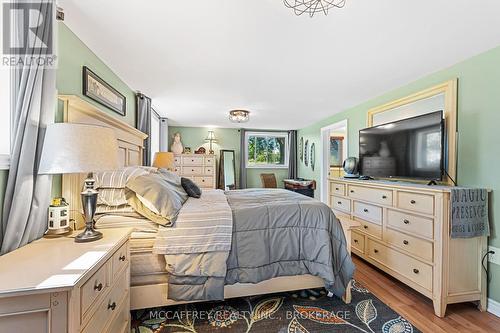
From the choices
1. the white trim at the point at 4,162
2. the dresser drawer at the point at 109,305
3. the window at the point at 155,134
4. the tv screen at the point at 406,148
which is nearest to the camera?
the dresser drawer at the point at 109,305

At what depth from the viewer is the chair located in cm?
651

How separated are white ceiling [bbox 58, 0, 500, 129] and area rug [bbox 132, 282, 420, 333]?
2225mm

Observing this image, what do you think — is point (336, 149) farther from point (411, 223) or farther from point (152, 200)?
point (152, 200)

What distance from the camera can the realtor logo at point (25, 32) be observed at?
1236 mm

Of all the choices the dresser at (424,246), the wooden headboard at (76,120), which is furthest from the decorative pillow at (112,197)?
the dresser at (424,246)

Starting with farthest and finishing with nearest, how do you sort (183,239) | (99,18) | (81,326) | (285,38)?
(285,38) < (183,239) < (99,18) < (81,326)

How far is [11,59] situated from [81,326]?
1.37 meters

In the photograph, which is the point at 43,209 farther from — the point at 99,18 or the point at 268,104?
the point at 268,104

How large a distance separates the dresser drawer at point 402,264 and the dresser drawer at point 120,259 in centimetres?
242

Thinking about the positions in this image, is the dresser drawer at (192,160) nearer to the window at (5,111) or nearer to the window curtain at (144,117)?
the window curtain at (144,117)

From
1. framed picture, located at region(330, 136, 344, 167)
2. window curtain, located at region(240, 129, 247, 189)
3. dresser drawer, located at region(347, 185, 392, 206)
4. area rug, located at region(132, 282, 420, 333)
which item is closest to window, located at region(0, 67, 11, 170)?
area rug, located at region(132, 282, 420, 333)

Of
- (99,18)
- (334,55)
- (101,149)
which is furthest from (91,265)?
(334,55)

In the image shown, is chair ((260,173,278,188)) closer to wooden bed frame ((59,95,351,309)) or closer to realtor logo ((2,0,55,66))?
wooden bed frame ((59,95,351,309))

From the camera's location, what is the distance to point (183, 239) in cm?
178
